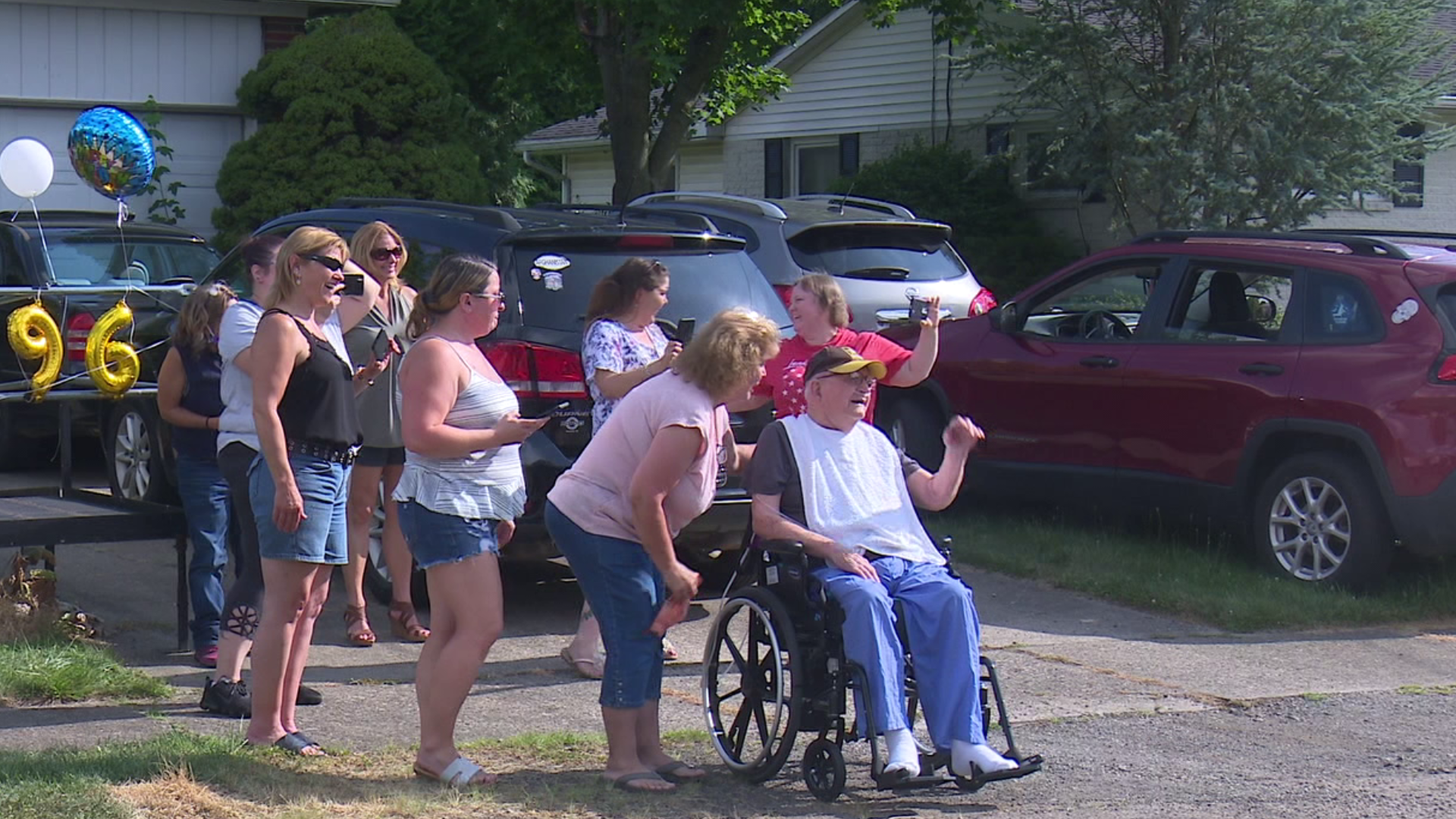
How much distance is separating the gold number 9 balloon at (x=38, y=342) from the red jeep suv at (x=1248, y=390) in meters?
→ 5.46

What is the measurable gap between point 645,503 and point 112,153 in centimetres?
472

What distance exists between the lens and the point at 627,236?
8.17m

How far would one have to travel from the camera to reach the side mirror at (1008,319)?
10820 mm

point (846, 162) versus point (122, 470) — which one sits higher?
point (846, 162)

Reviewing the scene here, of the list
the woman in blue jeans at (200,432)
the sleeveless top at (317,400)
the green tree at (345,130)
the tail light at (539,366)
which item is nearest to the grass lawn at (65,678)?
the woman in blue jeans at (200,432)

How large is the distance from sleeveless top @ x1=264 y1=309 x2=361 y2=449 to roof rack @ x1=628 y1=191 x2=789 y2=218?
6490mm

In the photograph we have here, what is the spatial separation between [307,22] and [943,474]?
45.7 feet

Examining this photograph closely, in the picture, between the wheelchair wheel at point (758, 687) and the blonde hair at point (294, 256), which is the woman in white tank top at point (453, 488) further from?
the wheelchair wheel at point (758, 687)

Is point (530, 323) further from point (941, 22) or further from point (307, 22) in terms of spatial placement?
point (941, 22)

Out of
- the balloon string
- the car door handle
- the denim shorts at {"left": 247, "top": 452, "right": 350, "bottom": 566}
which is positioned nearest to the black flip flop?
the denim shorts at {"left": 247, "top": 452, "right": 350, "bottom": 566}

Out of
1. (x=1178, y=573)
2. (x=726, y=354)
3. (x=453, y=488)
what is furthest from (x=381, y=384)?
(x=1178, y=573)

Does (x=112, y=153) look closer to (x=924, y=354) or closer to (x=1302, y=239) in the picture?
(x=924, y=354)

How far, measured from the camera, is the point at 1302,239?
9.78 meters

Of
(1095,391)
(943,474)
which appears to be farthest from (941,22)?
(943,474)
